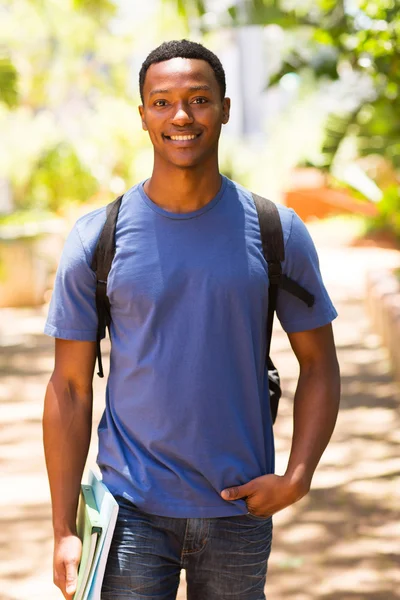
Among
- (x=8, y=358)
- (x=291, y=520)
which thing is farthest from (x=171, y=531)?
(x=8, y=358)

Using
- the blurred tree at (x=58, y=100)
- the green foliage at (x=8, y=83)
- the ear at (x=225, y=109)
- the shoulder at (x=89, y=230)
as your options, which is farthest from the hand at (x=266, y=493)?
the blurred tree at (x=58, y=100)

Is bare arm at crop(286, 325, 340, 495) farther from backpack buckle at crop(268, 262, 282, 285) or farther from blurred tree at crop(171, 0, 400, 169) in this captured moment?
blurred tree at crop(171, 0, 400, 169)

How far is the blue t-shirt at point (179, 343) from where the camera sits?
2.47m

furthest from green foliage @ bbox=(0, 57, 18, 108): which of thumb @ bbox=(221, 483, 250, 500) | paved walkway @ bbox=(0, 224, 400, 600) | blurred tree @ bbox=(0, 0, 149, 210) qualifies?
thumb @ bbox=(221, 483, 250, 500)

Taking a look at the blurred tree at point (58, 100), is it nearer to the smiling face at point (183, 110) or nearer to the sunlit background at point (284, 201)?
the sunlit background at point (284, 201)

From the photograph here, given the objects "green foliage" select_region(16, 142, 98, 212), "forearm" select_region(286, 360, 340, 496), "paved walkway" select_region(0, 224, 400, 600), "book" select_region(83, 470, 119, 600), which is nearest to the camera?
"book" select_region(83, 470, 119, 600)

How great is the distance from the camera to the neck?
8.42ft

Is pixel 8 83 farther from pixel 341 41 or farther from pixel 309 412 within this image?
pixel 309 412

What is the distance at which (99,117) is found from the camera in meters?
20.7

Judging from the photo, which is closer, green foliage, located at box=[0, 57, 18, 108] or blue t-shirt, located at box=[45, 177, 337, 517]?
blue t-shirt, located at box=[45, 177, 337, 517]

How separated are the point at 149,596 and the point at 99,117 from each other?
1883cm

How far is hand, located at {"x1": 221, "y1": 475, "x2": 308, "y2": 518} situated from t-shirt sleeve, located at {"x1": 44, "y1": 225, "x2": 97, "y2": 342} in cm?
52

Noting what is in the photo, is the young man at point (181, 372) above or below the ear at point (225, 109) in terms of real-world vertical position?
below

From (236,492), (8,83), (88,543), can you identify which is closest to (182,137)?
(236,492)
